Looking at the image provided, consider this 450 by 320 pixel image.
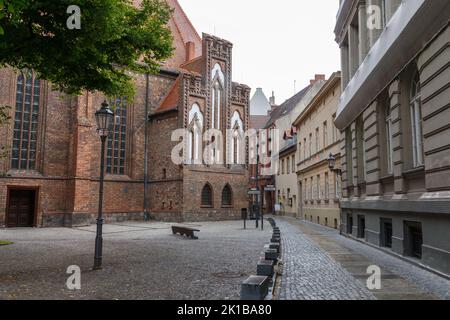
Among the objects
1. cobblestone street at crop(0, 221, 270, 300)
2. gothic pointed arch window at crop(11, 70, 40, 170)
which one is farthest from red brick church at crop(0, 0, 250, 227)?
cobblestone street at crop(0, 221, 270, 300)

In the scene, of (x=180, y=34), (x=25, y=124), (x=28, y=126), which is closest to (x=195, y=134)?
(x=28, y=126)

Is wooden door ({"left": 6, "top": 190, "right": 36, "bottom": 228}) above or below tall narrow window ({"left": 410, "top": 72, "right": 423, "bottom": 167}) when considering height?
below

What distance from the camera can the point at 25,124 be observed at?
1085 inches

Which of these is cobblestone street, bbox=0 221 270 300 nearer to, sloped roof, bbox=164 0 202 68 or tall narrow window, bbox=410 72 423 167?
tall narrow window, bbox=410 72 423 167

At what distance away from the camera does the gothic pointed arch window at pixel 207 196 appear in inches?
1304

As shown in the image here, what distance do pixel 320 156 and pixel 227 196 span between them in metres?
10.4

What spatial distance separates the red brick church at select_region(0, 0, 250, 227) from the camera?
27.2 meters

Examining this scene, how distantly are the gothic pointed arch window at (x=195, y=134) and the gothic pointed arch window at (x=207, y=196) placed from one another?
2.25 meters

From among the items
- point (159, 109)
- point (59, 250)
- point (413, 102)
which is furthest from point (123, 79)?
point (159, 109)

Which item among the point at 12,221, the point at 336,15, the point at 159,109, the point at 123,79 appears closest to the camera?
the point at 123,79

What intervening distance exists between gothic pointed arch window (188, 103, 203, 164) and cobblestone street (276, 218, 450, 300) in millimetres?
20846
